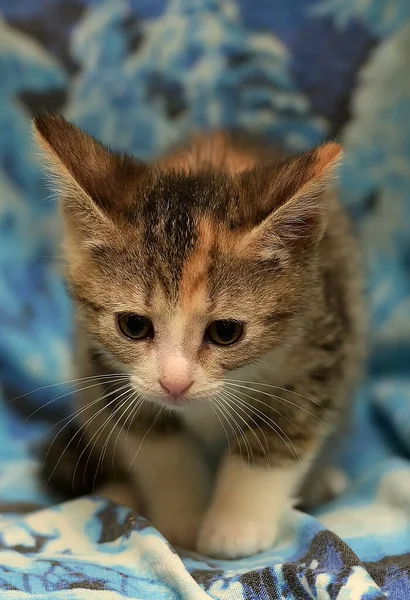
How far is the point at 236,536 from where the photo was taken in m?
1.15

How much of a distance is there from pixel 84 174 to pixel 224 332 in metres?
0.31

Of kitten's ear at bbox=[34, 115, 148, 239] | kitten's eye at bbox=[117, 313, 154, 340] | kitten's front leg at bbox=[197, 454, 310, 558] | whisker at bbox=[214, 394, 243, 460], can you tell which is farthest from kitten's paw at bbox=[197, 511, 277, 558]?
kitten's ear at bbox=[34, 115, 148, 239]

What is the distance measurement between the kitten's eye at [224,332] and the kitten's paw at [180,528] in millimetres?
376

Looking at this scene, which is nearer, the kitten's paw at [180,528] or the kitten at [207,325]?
the kitten at [207,325]

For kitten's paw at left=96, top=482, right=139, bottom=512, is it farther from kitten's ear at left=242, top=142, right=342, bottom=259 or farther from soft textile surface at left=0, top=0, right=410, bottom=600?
kitten's ear at left=242, top=142, right=342, bottom=259

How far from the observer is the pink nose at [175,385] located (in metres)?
0.99

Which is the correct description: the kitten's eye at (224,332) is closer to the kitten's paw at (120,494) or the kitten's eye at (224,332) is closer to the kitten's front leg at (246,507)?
the kitten's front leg at (246,507)

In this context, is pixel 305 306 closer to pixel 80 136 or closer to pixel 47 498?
pixel 80 136

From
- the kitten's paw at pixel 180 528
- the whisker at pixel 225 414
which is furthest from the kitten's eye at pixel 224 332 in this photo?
the kitten's paw at pixel 180 528

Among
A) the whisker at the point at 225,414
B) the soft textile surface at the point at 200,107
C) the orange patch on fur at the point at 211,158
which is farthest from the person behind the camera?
the soft textile surface at the point at 200,107

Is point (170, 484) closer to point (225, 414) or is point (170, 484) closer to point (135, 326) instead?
point (225, 414)

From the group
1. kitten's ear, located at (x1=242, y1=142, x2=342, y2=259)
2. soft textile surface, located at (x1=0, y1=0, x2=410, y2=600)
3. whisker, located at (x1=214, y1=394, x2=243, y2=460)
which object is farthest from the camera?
soft textile surface, located at (x1=0, y1=0, x2=410, y2=600)

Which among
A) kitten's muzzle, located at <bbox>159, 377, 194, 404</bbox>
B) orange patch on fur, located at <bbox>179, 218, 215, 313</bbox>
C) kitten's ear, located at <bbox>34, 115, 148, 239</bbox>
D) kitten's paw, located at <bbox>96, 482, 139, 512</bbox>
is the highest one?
kitten's ear, located at <bbox>34, 115, 148, 239</bbox>

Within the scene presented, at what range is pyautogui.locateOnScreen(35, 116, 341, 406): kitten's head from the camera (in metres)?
1.01
